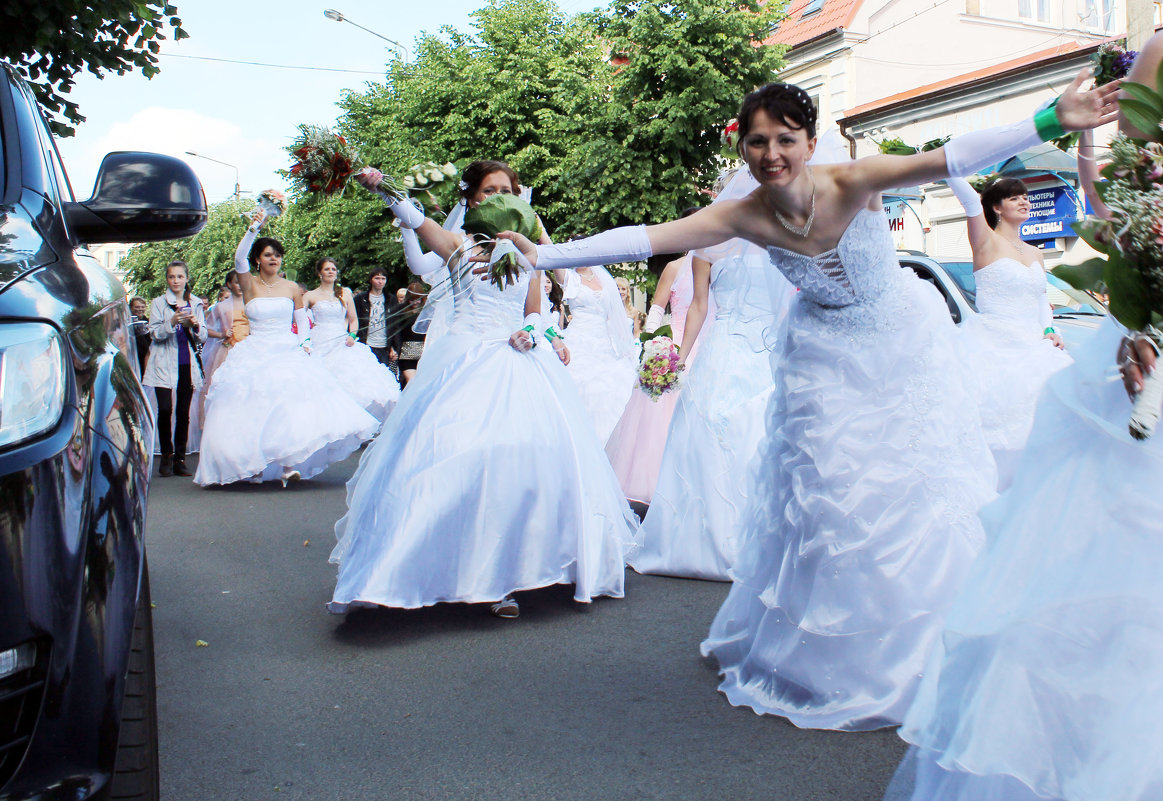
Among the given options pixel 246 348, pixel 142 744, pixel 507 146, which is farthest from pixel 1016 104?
pixel 142 744

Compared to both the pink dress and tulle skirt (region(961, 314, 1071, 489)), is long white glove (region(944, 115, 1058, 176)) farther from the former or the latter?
the pink dress

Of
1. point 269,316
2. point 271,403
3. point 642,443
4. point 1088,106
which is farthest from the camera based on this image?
point 269,316

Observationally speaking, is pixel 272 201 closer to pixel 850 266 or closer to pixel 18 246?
pixel 850 266

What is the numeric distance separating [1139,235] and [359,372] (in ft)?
45.1

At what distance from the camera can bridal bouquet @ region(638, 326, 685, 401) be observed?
7012mm

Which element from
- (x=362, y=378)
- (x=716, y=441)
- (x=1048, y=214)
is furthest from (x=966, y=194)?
(x=1048, y=214)

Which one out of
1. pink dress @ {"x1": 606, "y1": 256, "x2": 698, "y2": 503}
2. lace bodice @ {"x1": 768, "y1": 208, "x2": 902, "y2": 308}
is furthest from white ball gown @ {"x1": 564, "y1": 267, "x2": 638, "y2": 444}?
lace bodice @ {"x1": 768, "y1": 208, "x2": 902, "y2": 308}

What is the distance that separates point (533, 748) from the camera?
364cm

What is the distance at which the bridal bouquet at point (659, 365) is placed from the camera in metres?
7.01

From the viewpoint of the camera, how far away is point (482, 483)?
520cm

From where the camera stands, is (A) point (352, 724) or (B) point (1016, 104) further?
(B) point (1016, 104)

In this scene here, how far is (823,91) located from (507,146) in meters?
9.46

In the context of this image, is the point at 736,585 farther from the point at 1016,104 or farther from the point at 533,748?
the point at 1016,104

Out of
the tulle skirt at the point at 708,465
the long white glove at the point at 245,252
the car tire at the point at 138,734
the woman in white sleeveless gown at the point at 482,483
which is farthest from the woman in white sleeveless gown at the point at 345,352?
the car tire at the point at 138,734
